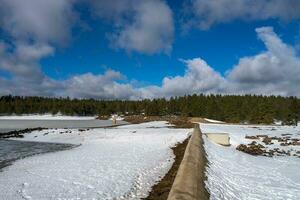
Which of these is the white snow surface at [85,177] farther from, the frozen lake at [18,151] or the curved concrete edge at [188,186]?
the frozen lake at [18,151]

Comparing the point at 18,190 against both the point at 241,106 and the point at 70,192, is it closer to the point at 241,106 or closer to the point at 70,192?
the point at 70,192

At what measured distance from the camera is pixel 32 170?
12.8 m

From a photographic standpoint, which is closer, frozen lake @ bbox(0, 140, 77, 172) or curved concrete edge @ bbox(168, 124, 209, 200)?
curved concrete edge @ bbox(168, 124, 209, 200)

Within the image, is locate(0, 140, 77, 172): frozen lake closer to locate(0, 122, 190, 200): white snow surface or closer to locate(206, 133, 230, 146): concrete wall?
locate(0, 122, 190, 200): white snow surface

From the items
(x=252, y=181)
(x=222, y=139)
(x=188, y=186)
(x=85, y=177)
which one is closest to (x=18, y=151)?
(x=85, y=177)

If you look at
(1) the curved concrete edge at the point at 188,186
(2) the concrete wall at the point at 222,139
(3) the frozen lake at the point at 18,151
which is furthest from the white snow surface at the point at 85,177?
(2) the concrete wall at the point at 222,139

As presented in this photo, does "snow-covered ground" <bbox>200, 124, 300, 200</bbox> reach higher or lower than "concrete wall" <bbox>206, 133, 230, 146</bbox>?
lower

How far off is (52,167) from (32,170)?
81 centimetres

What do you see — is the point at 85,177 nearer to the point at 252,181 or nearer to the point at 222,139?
the point at 252,181

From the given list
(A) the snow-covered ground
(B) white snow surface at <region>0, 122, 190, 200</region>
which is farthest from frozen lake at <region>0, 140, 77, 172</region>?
(A) the snow-covered ground

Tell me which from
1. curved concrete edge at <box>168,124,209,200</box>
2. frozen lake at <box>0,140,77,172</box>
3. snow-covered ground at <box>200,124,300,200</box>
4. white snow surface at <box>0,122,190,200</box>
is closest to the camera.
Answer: curved concrete edge at <box>168,124,209,200</box>

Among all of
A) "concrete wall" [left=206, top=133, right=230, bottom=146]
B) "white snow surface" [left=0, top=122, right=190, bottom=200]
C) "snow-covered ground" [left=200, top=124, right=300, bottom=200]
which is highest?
"concrete wall" [left=206, top=133, right=230, bottom=146]

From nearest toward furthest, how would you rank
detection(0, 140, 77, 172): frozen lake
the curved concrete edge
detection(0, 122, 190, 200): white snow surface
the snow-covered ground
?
the curved concrete edge, detection(0, 122, 190, 200): white snow surface, the snow-covered ground, detection(0, 140, 77, 172): frozen lake

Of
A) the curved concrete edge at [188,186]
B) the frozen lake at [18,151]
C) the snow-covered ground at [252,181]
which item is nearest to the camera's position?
the curved concrete edge at [188,186]
